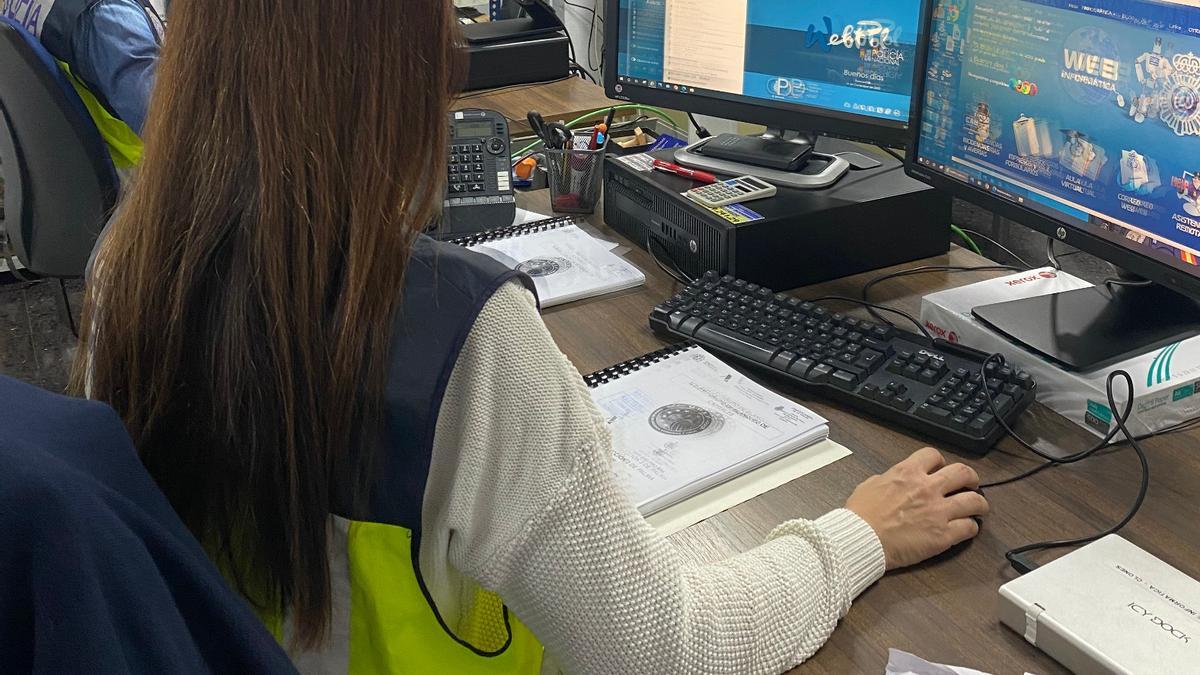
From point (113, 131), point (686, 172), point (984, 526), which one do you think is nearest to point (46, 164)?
point (113, 131)

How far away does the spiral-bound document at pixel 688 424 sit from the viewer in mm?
1015

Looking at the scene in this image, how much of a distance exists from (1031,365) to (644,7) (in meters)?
0.85

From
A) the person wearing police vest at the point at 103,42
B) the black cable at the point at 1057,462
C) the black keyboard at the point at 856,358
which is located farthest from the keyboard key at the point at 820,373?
the person wearing police vest at the point at 103,42

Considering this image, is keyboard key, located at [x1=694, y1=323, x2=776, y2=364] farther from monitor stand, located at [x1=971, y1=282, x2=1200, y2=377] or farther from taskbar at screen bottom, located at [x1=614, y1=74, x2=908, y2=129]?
taskbar at screen bottom, located at [x1=614, y1=74, x2=908, y2=129]

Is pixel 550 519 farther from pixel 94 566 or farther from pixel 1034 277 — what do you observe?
pixel 1034 277

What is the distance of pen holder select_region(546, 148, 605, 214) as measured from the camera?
1.70 m

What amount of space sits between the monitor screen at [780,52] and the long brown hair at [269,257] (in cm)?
84

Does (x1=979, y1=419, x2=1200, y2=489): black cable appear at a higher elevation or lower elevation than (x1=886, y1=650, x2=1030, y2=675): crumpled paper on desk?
higher

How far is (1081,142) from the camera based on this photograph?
1104mm

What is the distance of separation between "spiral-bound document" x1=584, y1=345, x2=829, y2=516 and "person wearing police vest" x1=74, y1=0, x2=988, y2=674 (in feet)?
0.79

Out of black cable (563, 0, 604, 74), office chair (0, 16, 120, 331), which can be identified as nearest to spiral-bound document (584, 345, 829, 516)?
office chair (0, 16, 120, 331)

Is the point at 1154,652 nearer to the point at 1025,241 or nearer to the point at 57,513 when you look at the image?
the point at 57,513

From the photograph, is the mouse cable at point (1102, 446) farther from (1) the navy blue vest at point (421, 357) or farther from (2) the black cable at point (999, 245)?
(1) the navy blue vest at point (421, 357)

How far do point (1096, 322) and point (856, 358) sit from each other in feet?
0.86
